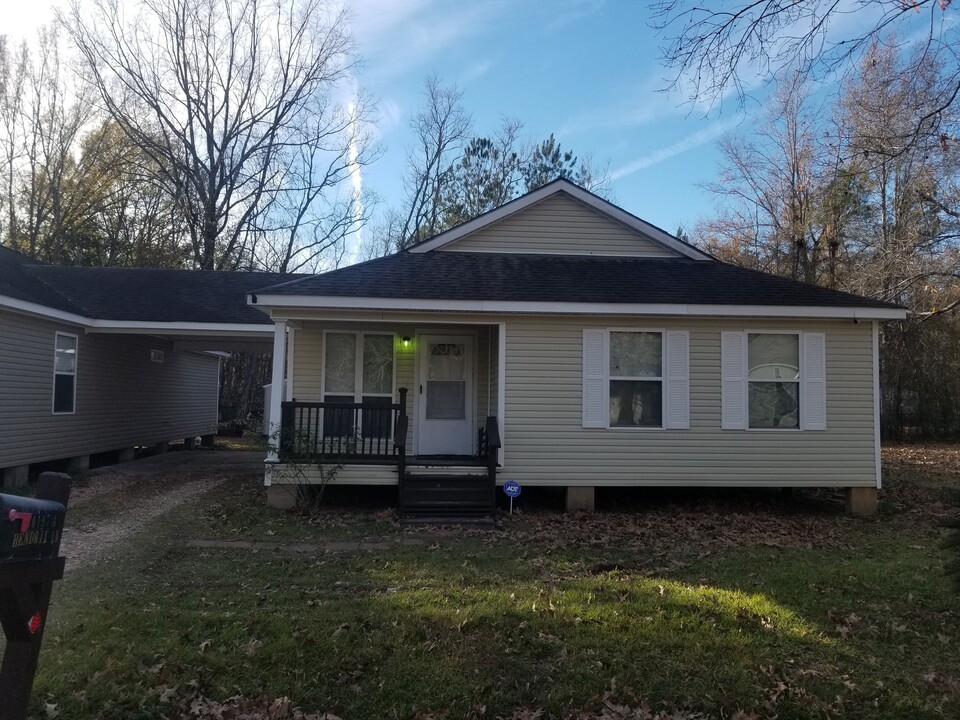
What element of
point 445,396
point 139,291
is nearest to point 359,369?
point 445,396

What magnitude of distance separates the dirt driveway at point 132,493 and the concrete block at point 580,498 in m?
5.36

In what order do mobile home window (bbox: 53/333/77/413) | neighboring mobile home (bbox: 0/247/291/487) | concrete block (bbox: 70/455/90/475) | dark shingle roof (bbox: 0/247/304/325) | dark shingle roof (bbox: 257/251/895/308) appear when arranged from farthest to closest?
concrete block (bbox: 70/455/90/475) < dark shingle roof (bbox: 0/247/304/325) < mobile home window (bbox: 53/333/77/413) < neighboring mobile home (bbox: 0/247/291/487) < dark shingle roof (bbox: 257/251/895/308)

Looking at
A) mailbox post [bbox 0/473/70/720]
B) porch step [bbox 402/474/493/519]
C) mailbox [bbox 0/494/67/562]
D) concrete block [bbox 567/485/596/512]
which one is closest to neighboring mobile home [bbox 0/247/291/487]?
porch step [bbox 402/474/493/519]

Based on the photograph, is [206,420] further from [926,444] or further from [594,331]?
[926,444]

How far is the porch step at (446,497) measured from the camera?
928 centimetres

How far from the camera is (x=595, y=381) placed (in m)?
9.85

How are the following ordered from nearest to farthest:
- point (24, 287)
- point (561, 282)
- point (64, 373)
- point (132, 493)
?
1. point (561, 282)
2. point (132, 493)
3. point (24, 287)
4. point (64, 373)

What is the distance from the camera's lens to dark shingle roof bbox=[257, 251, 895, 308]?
31.8ft

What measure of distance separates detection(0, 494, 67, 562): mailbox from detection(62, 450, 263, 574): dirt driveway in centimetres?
471

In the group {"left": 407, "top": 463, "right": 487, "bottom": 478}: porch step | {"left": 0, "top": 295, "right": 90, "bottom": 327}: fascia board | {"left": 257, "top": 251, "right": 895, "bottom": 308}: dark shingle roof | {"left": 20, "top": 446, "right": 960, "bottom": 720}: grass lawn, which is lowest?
{"left": 20, "top": 446, "right": 960, "bottom": 720}: grass lawn

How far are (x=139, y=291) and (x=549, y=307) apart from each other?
914 cm

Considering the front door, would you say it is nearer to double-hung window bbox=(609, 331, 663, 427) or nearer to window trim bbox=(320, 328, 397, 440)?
window trim bbox=(320, 328, 397, 440)

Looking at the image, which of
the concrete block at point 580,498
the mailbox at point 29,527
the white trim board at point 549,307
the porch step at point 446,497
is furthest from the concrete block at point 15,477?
the mailbox at point 29,527

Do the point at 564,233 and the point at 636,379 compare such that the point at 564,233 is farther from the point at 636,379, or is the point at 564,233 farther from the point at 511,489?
the point at 511,489
